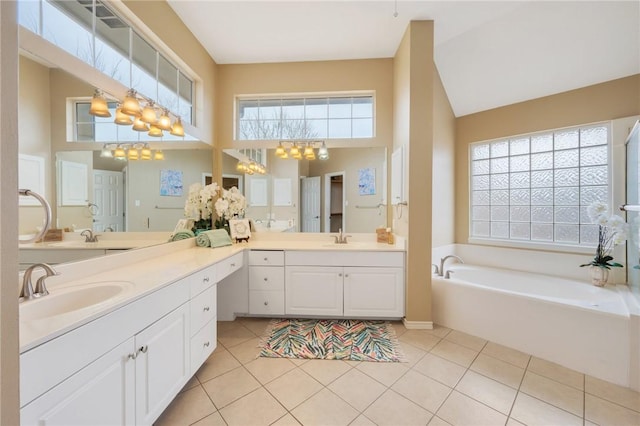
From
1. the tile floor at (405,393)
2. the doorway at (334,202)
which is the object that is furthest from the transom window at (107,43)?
the tile floor at (405,393)

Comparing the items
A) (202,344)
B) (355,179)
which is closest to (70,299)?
(202,344)

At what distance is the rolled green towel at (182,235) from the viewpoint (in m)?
2.32

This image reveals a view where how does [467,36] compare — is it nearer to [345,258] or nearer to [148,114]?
[345,258]

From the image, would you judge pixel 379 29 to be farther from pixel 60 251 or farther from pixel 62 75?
pixel 60 251

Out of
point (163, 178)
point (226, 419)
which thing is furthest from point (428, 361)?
point (163, 178)

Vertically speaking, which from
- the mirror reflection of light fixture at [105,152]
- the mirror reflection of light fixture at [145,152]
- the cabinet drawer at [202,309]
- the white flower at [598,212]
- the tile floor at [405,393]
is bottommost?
the tile floor at [405,393]

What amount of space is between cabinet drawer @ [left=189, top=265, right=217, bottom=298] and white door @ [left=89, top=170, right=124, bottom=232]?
683 millimetres

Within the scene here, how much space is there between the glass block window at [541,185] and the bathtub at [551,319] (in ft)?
1.92

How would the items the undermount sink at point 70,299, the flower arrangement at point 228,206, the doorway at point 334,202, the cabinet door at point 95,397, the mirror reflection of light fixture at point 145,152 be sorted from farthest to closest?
the doorway at point 334,202, the flower arrangement at point 228,206, the mirror reflection of light fixture at point 145,152, the undermount sink at point 70,299, the cabinet door at point 95,397

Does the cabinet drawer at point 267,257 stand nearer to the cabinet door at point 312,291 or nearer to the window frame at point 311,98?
the cabinet door at point 312,291

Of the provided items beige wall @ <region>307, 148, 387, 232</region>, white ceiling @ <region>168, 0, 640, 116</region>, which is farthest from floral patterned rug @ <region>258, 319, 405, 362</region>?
white ceiling @ <region>168, 0, 640, 116</region>

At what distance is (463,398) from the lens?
1555mm

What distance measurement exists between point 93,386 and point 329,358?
1.48 metres

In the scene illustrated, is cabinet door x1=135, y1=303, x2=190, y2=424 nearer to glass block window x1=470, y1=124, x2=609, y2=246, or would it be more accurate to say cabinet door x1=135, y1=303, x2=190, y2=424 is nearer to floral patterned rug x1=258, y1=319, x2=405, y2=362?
floral patterned rug x1=258, y1=319, x2=405, y2=362
